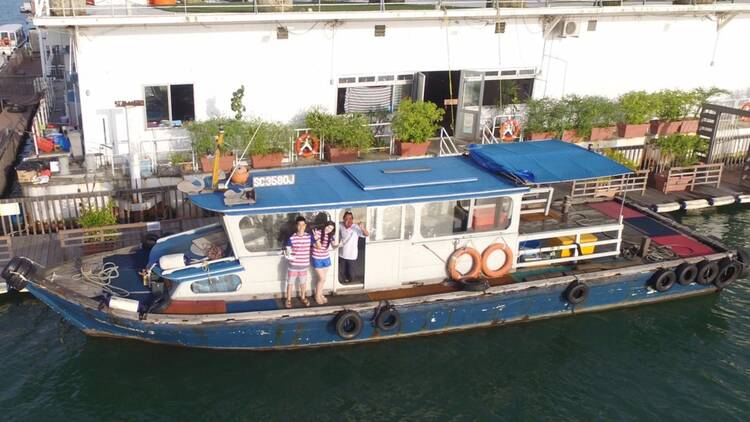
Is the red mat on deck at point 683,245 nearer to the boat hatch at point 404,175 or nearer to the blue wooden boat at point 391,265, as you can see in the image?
the blue wooden boat at point 391,265

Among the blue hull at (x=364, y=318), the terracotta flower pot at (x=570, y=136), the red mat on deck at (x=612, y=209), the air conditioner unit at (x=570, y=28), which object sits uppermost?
the air conditioner unit at (x=570, y=28)

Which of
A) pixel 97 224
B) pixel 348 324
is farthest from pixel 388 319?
pixel 97 224

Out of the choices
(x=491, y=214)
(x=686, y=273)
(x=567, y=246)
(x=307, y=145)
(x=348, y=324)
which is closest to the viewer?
(x=348, y=324)

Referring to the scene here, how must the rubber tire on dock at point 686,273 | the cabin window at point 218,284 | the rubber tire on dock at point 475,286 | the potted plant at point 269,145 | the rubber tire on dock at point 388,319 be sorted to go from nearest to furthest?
the cabin window at point 218,284, the rubber tire on dock at point 388,319, the rubber tire on dock at point 475,286, the rubber tire on dock at point 686,273, the potted plant at point 269,145

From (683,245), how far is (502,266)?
4981 millimetres

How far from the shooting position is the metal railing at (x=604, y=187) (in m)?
18.5

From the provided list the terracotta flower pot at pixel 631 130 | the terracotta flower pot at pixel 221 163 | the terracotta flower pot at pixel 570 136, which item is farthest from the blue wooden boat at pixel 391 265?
the terracotta flower pot at pixel 631 130

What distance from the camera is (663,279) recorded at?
596 inches

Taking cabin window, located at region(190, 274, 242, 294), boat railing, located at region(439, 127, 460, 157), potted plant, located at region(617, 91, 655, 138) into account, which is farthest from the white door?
cabin window, located at region(190, 274, 242, 294)

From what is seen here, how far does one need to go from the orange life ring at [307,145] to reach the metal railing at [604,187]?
23.7 ft

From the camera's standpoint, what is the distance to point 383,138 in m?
21.0

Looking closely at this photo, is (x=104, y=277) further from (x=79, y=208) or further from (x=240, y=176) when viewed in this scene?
(x=79, y=208)

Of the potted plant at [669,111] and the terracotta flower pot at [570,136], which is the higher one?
the potted plant at [669,111]

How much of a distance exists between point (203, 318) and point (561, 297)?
24.5ft
